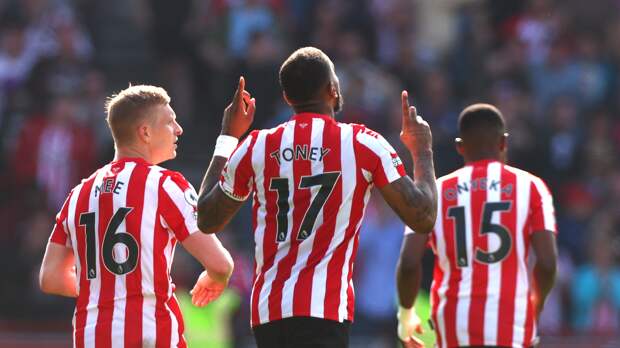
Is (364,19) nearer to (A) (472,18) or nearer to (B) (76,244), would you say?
(A) (472,18)

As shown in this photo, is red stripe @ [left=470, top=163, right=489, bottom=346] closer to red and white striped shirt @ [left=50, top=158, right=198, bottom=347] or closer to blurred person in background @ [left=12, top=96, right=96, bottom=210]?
red and white striped shirt @ [left=50, top=158, right=198, bottom=347]

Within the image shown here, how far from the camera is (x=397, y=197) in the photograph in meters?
6.03

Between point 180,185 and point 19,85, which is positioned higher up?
point 19,85

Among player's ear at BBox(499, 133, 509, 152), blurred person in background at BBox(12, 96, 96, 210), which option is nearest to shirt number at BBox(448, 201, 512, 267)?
player's ear at BBox(499, 133, 509, 152)

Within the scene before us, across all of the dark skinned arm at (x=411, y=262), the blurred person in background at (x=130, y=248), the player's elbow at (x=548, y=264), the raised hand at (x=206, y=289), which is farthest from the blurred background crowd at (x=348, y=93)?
the blurred person in background at (x=130, y=248)

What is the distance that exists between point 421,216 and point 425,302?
680cm

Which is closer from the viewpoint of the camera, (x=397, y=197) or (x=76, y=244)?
(x=397, y=197)

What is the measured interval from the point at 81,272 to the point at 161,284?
0.40m

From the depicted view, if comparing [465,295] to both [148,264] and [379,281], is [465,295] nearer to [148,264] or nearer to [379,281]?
[148,264]

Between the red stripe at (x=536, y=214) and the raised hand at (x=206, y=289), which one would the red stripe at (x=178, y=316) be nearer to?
the raised hand at (x=206, y=289)

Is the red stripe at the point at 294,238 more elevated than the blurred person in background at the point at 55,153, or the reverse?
the blurred person in background at the point at 55,153

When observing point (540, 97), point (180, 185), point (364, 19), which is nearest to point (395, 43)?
point (364, 19)

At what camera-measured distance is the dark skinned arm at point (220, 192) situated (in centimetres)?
616

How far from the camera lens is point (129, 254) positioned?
20.8 ft
